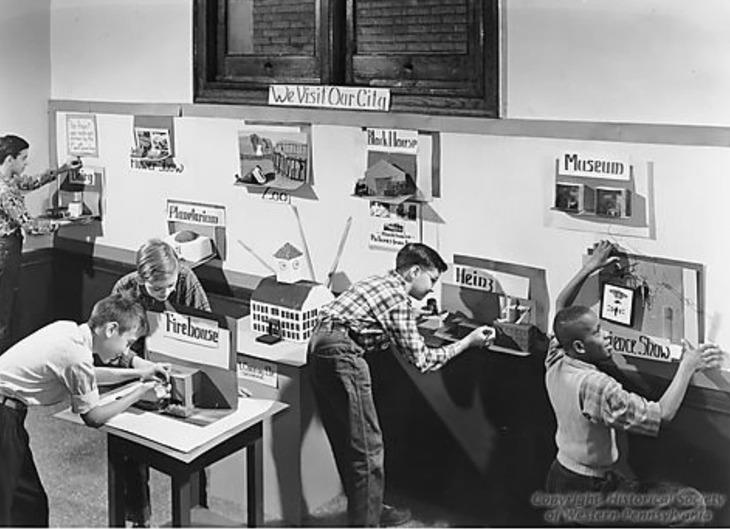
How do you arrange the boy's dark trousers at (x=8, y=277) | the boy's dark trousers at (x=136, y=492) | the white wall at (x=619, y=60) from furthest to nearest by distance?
the boy's dark trousers at (x=8, y=277) < the boy's dark trousers at (x=136, y=492) < the white wall at (x=619, y=60)

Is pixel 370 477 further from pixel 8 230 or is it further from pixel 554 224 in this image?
pixel 8 230

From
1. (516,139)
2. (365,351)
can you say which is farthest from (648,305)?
(365,351)

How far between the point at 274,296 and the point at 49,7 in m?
0.59

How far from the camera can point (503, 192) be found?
1278mm

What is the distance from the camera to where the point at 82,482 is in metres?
1.29

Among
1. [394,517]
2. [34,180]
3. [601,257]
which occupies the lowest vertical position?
[394,517]

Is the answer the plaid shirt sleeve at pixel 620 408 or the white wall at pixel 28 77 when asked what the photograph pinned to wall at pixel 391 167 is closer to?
the plaid shirt sleeve at pixel 620 408

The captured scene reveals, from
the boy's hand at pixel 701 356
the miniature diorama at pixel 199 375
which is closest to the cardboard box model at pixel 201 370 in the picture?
the miniature diorama at pixel 199 375

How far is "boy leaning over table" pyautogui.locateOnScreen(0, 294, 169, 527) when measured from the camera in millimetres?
1267

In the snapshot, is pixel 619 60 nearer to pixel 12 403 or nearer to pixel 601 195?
pixel 601 195

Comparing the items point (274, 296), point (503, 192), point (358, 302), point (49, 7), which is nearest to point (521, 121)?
point (503, 192)

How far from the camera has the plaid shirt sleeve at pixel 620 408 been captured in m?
1.19

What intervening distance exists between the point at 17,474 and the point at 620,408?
0.85 meters

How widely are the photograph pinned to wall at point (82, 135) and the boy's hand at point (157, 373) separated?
393mm
